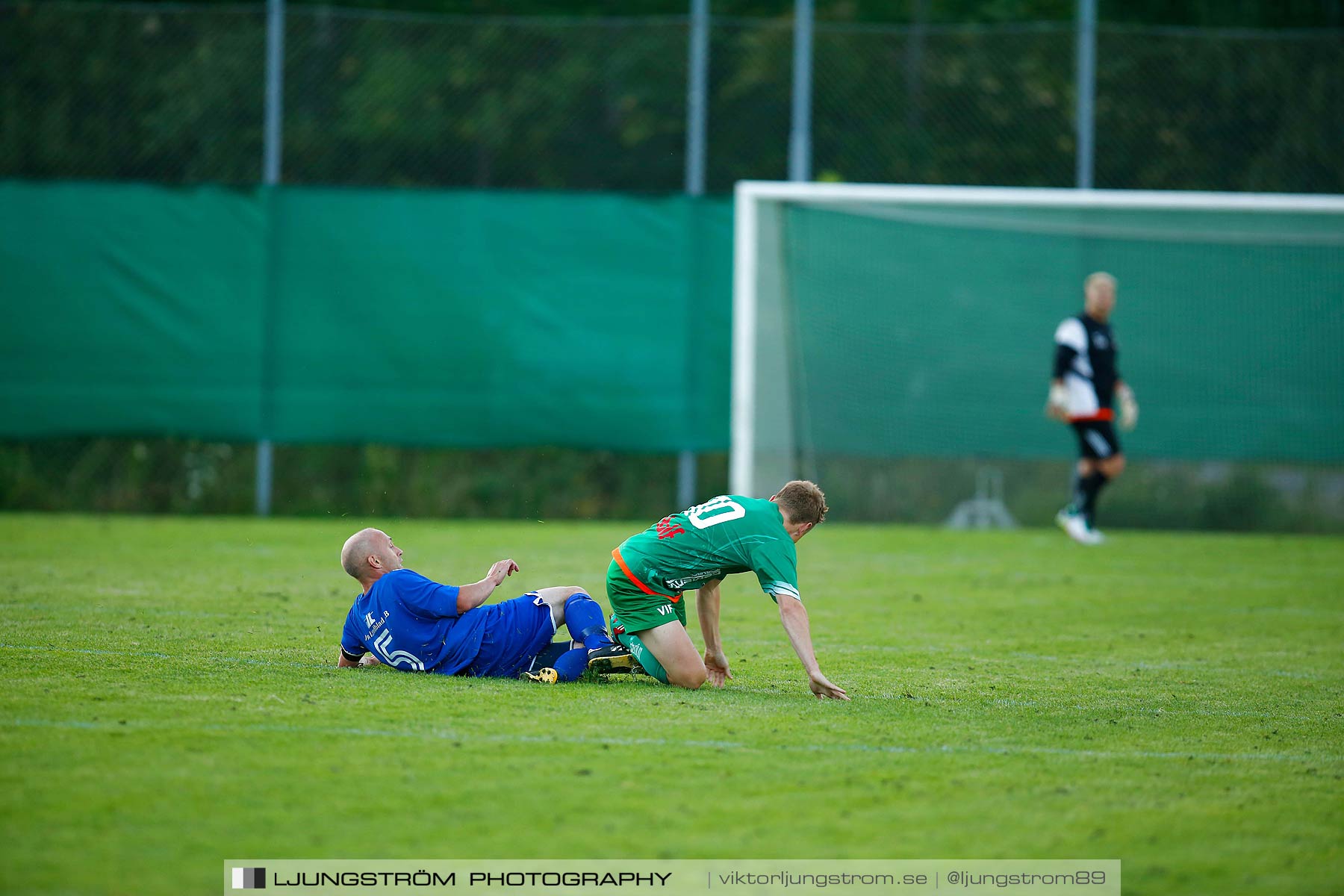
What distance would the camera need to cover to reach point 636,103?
55.9ft

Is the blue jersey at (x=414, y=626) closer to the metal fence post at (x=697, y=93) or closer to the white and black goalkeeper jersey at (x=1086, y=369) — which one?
the white and black goalkeeper jersey at (x=1086, y=369)

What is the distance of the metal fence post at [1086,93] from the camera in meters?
14.5

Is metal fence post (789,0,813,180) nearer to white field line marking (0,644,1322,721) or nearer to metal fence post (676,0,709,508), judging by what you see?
metal fence post (676,0,709,508)

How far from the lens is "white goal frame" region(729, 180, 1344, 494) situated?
13375mm

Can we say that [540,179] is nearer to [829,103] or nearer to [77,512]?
[829,103]

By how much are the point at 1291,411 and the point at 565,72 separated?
8924mm

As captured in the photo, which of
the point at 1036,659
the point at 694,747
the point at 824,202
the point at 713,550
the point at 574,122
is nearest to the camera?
the point at 694,747

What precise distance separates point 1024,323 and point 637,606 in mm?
9811

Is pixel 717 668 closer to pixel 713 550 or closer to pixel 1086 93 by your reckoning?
pixel 713 550

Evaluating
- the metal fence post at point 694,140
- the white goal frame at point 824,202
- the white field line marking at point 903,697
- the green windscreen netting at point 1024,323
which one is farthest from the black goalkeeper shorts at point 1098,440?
the white field line marking at point 903,697

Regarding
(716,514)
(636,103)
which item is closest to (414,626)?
(716,514)

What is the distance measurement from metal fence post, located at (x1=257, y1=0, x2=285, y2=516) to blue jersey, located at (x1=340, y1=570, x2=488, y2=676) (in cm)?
881

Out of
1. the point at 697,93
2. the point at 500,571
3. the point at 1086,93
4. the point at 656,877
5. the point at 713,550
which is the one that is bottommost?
the point at 656,877

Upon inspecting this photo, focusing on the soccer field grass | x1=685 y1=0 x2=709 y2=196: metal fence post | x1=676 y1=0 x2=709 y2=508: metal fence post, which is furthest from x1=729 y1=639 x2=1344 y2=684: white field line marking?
x1=685 y1=0 x2=709 y2=196: metal fence post
